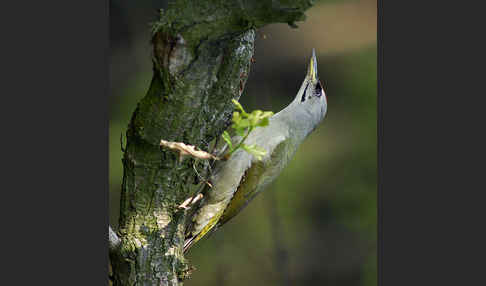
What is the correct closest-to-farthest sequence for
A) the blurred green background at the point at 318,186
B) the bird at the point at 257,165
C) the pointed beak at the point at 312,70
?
the bird at the point at 257,165, the pointed beak at the point at 312,70, the blurred green background at the point at 318,186

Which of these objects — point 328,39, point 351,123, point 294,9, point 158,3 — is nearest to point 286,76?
point 328,39

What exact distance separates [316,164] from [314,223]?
31cm

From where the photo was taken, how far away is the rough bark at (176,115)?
3.90 feet

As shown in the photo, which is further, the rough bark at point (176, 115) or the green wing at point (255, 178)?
the green wing at point (255, 178)

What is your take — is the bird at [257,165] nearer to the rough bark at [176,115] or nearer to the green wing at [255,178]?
the green wing at [255,178]

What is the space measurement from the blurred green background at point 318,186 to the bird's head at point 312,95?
0.46 feet

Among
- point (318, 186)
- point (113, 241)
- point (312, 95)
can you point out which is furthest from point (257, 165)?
point (318, 186)

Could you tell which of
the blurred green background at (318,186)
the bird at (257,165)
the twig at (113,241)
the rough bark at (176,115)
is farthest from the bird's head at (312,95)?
the twig at (113,241)

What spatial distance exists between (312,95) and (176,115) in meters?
0.86

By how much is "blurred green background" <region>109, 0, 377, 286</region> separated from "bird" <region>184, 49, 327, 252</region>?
0.55ft

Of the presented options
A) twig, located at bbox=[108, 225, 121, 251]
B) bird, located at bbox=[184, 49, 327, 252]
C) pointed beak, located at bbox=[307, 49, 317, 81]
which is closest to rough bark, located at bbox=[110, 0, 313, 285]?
twig, located at bbox=[108, 225, 121, 251]

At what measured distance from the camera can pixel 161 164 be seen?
1.38m

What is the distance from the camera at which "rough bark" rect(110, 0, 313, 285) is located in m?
1.19

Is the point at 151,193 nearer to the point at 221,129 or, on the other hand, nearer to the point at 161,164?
the point at 161,164
